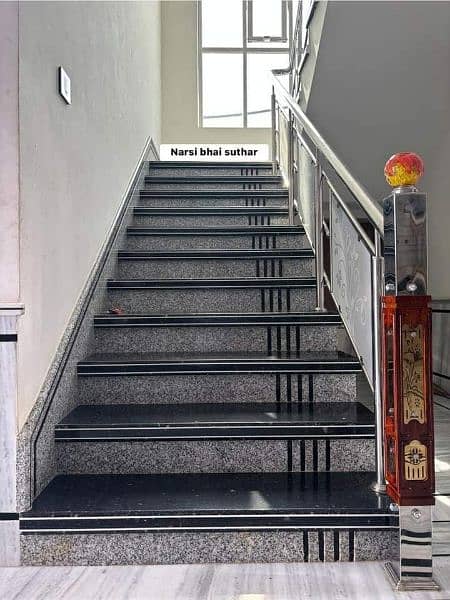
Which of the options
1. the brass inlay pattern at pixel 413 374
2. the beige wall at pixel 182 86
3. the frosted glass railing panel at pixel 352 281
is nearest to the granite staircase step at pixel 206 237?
the frosted glass railing panel at pixel 352 281

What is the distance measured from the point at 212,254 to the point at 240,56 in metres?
6.11

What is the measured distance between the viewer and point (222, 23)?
8.52 meters

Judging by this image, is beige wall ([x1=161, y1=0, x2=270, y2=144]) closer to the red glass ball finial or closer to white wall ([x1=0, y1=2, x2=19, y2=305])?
white wall ([x1=0, y1=2, x2=19, y2=305])

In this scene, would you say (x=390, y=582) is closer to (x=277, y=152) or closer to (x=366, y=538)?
(x=366, y=538)

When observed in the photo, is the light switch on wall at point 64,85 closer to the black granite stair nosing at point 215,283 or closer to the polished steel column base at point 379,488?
the black granite stair nosing at point 215,283

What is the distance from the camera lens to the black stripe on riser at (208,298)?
10.4 feet

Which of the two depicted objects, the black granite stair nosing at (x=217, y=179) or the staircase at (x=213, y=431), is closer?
the staircase at (x=213, y=431)

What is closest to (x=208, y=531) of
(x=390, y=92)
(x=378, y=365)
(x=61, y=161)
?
(x=378, y=365)

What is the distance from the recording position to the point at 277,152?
17.1 feet

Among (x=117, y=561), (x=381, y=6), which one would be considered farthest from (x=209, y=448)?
(x=381, y=6)

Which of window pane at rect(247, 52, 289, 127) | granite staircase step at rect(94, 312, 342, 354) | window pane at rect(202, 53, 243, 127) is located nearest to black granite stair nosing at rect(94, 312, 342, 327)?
granite staircase step at rect(94, 312, 342, 354)

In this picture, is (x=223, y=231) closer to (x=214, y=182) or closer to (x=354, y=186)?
(x=214, y=182)

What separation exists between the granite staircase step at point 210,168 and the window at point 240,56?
3.16 metres

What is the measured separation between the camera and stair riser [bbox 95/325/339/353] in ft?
9.20
